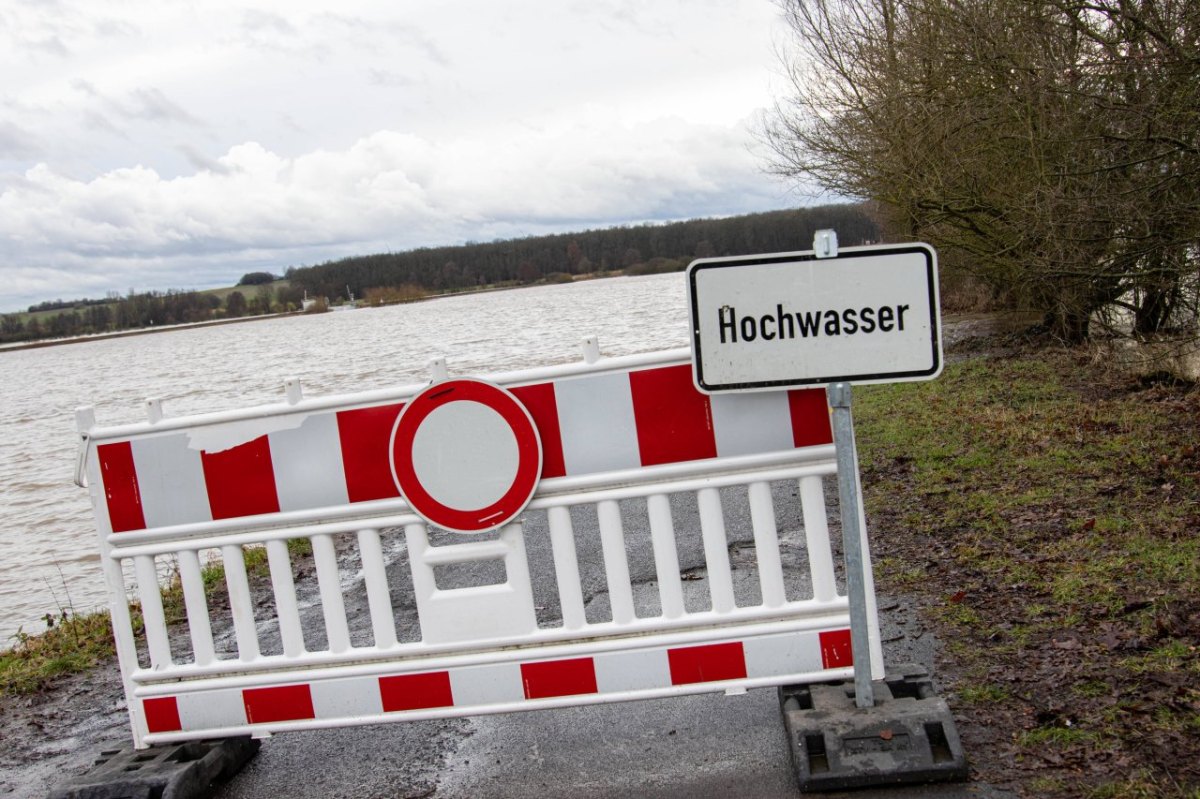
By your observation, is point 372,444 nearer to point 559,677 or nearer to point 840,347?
point 559,677

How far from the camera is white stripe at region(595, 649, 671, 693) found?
12.2 ft

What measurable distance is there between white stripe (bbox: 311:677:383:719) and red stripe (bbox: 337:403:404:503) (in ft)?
2.26

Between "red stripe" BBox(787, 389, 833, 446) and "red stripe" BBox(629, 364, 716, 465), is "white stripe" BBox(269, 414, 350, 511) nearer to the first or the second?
"red stripe" BBox(629, 364, 716, 465)

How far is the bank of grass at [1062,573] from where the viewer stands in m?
3.39

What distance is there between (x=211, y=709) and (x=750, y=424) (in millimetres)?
2250

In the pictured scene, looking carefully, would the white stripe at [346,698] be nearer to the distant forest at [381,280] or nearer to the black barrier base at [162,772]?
the black barrier base at [162,772]

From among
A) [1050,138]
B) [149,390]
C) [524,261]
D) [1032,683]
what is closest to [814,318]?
[1032,683]

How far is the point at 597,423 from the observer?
12.0 ft

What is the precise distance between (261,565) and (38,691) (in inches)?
118

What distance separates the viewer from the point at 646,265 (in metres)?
88.9

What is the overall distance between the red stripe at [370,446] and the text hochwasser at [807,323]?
1.20 m

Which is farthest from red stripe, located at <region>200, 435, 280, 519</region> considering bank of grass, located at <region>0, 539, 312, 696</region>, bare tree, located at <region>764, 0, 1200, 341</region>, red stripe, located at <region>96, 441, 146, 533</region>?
bare tree, located at <region>764, 0, 1200, 341</region>

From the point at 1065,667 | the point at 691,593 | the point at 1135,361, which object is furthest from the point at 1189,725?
the point at 1135,361

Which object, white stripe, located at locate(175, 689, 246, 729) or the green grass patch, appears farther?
the green grass patch
